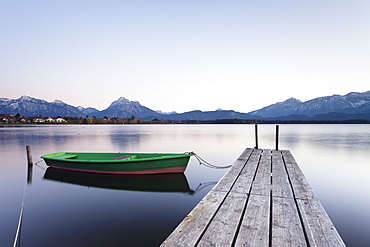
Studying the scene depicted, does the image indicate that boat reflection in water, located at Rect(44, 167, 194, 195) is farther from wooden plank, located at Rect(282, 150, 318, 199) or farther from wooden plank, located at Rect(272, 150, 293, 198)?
wooden plank, located at Rect(282, 150, 318, 199)

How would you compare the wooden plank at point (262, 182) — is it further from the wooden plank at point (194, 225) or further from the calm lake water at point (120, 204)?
the calm lake water at point (120, 204)

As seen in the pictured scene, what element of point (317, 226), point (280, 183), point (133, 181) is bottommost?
point (133, 181)

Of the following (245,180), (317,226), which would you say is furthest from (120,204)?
(317,226)

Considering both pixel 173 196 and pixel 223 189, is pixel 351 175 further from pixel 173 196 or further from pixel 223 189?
pixel 223 189

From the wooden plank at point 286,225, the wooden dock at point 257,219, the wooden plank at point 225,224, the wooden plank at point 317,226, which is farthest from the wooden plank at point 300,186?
the wooden plank at point 225,224

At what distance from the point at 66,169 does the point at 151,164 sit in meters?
6.70

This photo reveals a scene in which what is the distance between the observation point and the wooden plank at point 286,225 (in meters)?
3.17

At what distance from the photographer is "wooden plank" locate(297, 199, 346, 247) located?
318 cm

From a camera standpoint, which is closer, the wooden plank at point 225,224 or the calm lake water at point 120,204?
the wooden plank at point 225,224

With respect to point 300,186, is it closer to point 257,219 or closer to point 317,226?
point 317,226

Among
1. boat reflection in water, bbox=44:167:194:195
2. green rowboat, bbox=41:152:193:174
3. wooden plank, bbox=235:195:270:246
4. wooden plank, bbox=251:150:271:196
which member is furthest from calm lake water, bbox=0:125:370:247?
wooden plank, bbox=235:195:270:246

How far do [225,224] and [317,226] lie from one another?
1.55m

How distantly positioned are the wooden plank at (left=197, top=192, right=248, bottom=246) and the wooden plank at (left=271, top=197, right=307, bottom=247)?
2.00 ft

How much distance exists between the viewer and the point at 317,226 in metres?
3.64
